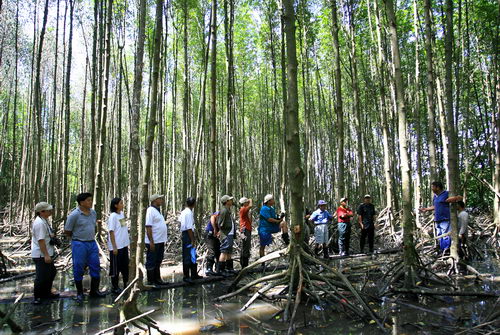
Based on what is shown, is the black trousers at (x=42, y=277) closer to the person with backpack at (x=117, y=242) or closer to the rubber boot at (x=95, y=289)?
the rubber boot at (x=95, y=289)

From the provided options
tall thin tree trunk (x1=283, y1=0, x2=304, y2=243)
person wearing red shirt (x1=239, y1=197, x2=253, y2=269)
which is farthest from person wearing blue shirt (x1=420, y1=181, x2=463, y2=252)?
person wearing red shirt (x1=239, y1=197, x2=253, y2=269)

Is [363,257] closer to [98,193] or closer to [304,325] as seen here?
[304,325]

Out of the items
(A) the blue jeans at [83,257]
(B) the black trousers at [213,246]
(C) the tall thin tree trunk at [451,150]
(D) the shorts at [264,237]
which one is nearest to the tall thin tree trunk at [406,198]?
(C) the tall thin tree trunk at [451,150]

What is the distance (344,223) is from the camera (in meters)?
8.57

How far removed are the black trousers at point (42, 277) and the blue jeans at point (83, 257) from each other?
0.33 meters

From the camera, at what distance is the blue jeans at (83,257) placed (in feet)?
16.0

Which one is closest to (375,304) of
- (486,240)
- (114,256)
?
(114,256)

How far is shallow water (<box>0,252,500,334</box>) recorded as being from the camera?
352 centimetres

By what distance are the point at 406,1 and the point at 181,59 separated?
28.6ft

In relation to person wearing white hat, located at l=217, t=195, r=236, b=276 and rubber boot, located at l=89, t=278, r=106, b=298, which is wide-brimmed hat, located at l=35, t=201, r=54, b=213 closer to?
rubber boot, located at l=89, t=278, r=106, b=298

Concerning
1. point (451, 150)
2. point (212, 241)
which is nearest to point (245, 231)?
point (212, 241)

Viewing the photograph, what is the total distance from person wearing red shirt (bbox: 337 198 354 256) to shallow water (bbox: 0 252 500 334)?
3.48m

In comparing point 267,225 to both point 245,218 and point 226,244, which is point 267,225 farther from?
point 226,244

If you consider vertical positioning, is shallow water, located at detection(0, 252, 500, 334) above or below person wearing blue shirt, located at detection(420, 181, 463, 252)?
below
